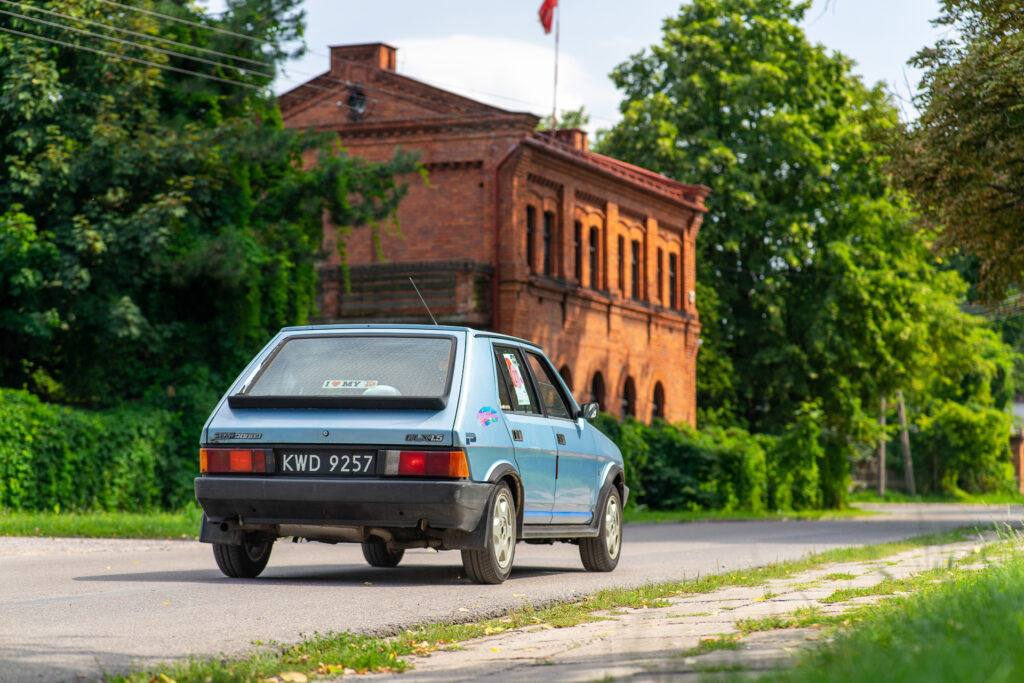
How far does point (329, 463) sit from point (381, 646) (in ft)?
10.4

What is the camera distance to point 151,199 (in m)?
24.8

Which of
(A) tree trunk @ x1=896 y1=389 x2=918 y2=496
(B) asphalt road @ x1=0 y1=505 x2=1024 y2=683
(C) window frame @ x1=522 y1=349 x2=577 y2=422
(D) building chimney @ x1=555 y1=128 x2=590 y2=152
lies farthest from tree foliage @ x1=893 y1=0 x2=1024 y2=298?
(A) tree trunk @ x1=896 y1=389 x2=918 y2=496

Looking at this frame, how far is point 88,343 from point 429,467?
672 inches

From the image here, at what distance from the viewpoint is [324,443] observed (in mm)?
9945

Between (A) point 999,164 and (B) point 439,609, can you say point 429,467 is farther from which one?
(A) point 999,164

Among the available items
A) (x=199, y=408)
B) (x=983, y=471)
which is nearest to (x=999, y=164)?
(x=199, y=408)

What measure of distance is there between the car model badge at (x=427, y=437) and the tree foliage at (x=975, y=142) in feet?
28.3

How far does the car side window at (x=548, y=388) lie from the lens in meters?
11.7

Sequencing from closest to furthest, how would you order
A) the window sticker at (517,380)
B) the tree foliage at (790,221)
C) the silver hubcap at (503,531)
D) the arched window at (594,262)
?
the silver hubcap at (503,531) < the window sticker at (517,380) < the arched window at (594,262) < the tree foliage at (790,221)

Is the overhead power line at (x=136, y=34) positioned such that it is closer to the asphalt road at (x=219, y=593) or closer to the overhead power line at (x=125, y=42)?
the overhead power line at (x=125, y=42)

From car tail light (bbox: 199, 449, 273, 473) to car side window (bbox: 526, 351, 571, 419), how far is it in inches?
101

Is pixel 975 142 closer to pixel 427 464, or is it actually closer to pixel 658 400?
pixel 427 464

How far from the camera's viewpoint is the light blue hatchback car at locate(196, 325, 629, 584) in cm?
980

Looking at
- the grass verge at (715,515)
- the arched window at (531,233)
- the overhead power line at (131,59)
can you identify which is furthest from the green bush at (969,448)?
the overhead power line at (131,59)
